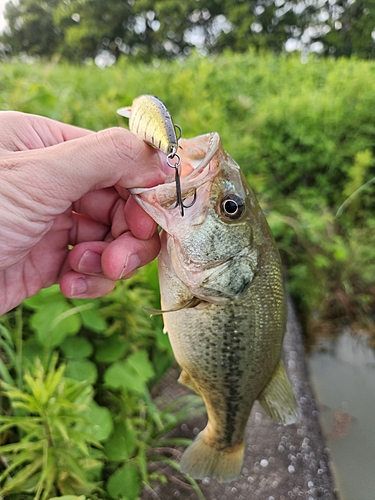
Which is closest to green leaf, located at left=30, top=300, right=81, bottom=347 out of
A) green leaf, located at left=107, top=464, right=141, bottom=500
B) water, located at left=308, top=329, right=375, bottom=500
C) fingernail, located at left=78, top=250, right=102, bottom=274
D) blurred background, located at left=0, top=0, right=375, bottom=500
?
blurred background, located at left=0, top=0, right=375, bottom=500

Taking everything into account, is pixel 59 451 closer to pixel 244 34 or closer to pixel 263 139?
pixel 263 139

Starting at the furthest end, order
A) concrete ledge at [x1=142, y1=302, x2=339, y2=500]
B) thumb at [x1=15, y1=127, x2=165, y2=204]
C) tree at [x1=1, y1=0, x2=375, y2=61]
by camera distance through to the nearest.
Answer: tree at [x1=1, y1=0, x2=375, y2=61]
concrete ledge at [x1=142, y1=302, x2=339, y2=500]
thumb at [x1=15, y1=127, x2=165, y2=204]

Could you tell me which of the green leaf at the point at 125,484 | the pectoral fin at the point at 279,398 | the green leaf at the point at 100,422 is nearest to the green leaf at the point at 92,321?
the green leaf at the point at 100,422

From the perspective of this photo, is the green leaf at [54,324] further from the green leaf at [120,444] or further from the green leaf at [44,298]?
the green leaf at [120,444]

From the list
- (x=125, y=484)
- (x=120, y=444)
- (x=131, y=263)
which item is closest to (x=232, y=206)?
(x=131, y=263)

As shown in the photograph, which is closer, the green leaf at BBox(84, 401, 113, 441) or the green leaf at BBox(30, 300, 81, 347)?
the green leaf at BBox(84, 401, 113, 441)

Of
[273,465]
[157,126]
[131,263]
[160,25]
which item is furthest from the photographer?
[160,25]

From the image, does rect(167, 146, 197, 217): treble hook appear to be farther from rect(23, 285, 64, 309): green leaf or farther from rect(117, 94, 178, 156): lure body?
rect(23, 285, 64, 309): green leaf

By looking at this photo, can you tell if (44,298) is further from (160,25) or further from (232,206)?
(160,25)
